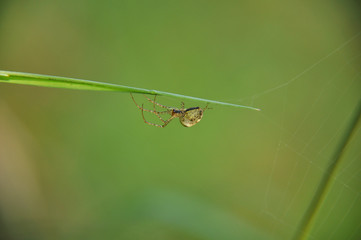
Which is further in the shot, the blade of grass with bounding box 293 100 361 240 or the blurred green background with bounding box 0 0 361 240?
the blurred green background with bounding box 0 0 361 240

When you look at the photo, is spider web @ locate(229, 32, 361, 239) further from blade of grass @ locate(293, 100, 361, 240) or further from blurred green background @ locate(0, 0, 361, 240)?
blade of grass @ locate(293, 100, 361, 240)

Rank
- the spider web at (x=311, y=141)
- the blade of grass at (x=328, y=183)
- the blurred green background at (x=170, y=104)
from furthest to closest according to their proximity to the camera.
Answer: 1. the blurred green background at (x=170, y=104)
2. the spider web at (x=311, y=141)
3. the blade of grass at (x=328, y=183)

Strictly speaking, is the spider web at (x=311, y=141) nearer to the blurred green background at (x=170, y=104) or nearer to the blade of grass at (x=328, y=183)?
the blurred green background at (x=170, y=104)

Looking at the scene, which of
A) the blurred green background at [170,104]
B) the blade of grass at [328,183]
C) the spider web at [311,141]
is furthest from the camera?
the blurred green background at [170,104]

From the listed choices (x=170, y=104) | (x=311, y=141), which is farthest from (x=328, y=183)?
(x=170, y=104)

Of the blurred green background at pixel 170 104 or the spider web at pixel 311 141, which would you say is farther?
the blurred green background at pixel 170 104

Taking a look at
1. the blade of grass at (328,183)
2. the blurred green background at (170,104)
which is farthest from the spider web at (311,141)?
the blade of grass at (328,183)

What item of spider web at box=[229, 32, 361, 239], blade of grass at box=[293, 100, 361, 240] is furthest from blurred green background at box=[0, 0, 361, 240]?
blade of grass at box=[293, 100, 361, 240]

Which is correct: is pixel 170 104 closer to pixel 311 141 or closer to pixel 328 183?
pixel 311 141
